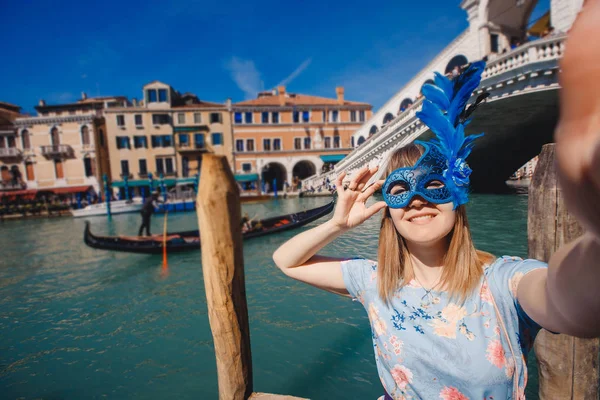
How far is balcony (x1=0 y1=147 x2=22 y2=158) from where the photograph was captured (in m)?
21.8

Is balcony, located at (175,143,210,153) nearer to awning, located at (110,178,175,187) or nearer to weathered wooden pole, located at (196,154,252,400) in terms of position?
awning, located at (110,178,175,187)

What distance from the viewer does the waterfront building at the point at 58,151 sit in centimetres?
2225

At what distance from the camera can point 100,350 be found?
390 centimetres

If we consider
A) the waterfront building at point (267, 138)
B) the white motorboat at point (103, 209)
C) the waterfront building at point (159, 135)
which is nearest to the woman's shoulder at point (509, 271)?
the waterfront building at point (267, 138)

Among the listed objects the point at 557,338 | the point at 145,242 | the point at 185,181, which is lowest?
the point at 145,242

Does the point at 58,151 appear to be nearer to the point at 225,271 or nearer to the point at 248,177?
the point at 248,177

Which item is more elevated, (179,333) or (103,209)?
(103,209)

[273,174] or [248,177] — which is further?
[273,174]

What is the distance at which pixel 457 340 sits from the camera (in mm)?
1095

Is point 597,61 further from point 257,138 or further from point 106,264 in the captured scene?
point 257,138

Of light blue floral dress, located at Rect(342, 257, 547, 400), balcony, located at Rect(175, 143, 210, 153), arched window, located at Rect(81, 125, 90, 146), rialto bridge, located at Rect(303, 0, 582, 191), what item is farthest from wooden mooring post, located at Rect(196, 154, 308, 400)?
arched window, located at Rect(81, 125, 90, 146)

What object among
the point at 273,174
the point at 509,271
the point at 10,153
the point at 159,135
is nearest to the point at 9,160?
the point at 10,153

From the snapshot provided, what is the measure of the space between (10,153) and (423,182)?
2954 centimetres

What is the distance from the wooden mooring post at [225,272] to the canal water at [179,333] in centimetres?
55
